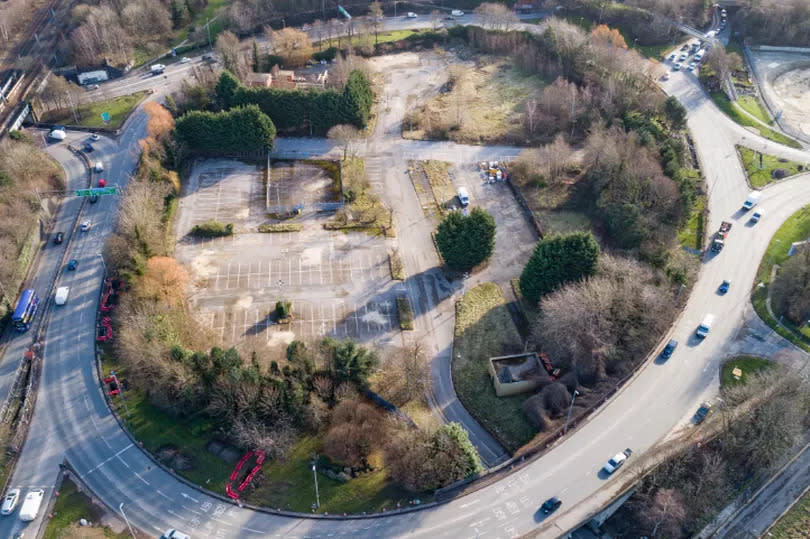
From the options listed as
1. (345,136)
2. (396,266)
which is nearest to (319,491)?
(396,266)

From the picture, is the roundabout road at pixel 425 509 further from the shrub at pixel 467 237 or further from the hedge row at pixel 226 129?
the shrub at pixel 467 237

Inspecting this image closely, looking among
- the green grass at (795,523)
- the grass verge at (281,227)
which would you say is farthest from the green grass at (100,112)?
the green grass at (795,523)

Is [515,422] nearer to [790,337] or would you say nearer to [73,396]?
[790,337]

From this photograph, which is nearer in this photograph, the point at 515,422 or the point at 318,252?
the point at 515,422

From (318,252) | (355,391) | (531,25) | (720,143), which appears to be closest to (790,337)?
(720,143)

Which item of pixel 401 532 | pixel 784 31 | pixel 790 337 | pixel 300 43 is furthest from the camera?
pixel 784 31

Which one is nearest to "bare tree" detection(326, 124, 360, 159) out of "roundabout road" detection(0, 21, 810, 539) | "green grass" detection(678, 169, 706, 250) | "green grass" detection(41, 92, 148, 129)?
"green grass" detection(41, 92, 148, 129)
